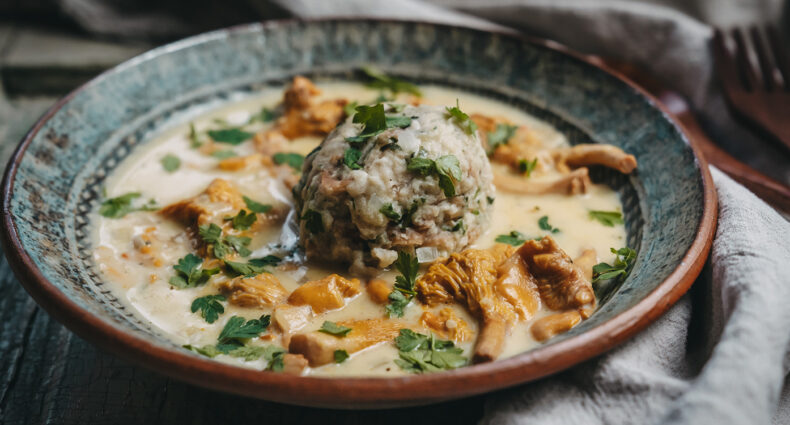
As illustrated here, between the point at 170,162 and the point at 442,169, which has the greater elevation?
the point at 442,169

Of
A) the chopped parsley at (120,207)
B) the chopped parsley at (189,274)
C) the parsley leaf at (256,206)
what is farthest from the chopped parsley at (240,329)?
the chopped parsley at (120,207)

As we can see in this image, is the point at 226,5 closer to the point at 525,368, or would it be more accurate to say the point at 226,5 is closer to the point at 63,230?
the point at 63,230

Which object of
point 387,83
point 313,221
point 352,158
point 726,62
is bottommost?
point 726,62

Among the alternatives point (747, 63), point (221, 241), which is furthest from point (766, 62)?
point (221, 241)

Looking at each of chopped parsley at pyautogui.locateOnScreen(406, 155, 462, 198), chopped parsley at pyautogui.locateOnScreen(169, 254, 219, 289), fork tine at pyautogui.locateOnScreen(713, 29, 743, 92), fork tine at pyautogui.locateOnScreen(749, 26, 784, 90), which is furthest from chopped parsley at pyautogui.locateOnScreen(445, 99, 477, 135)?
fork tine at pyautogui.locateOnScreen(749, 26, 784, 90)

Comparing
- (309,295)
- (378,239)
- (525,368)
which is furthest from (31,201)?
(525,368)

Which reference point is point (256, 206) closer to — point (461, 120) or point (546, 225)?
point (461, 120)

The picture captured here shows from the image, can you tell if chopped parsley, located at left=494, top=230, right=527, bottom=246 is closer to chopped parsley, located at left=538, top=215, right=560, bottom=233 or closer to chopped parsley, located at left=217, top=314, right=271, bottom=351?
chopped parsley, located at left=538, top=215, right=560, bottom=233
